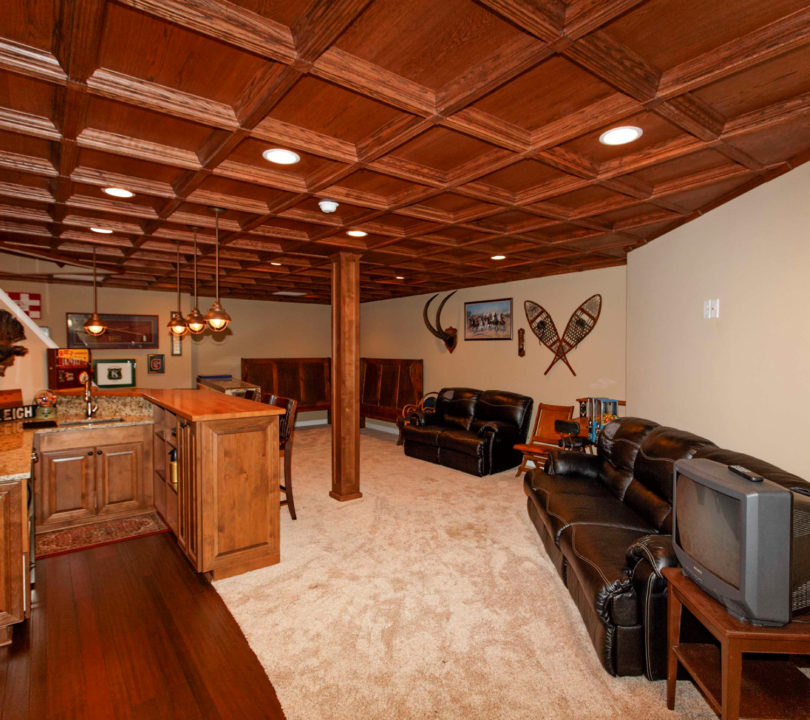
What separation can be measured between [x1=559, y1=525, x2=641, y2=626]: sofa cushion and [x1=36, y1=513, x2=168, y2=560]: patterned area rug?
10.7ft

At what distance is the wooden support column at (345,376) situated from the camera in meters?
4.59

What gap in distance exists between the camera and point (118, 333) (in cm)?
732

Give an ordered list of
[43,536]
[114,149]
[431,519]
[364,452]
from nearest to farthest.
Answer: [114,149] < [43,536] < [431,519] < [364,452]

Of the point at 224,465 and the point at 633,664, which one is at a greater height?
the point at 224,465

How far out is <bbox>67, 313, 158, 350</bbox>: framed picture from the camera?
6941mm

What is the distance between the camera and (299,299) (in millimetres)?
8938

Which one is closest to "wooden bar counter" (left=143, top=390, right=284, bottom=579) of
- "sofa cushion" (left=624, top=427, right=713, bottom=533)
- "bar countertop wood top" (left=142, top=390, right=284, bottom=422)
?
"bar countertop wood top" (left=142, top=390, right=284, bottom=422)

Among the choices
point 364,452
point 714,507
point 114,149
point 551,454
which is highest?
point 114,149

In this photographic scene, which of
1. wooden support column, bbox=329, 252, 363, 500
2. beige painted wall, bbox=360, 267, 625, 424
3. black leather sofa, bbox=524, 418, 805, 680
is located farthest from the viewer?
beige painted wall, bbox=360, 267, 625, 424

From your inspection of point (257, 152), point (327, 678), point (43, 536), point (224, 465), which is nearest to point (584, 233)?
point (257, 152)

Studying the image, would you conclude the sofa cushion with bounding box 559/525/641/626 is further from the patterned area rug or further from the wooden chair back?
the patterned area rug

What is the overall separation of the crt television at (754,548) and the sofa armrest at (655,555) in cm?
22

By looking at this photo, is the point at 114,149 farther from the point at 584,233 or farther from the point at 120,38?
the point at 584,233

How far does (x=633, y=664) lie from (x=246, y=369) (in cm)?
771
